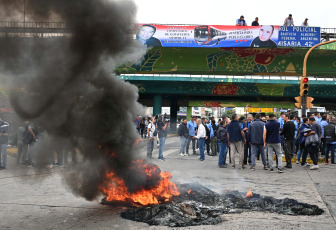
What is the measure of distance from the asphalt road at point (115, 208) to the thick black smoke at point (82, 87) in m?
0.44

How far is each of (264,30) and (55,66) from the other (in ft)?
76.4

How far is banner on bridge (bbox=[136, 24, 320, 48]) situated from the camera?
24750 millimetres

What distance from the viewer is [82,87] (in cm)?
504

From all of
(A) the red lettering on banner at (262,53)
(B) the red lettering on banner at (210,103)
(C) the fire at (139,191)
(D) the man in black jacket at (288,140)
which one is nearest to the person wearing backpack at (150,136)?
(D) the man in black jacket at (288,140)

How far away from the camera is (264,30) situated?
25375mm

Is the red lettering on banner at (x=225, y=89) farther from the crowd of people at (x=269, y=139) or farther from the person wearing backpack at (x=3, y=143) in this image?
the person wearing backpack at (x=3, y=143)

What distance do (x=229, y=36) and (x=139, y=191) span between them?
22.6 m

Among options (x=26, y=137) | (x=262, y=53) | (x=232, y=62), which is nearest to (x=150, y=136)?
(x=26, y=137)

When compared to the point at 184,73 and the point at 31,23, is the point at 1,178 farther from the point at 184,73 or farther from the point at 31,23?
the point at 184,73

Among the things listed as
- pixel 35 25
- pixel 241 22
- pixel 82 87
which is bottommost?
pixel 82 87

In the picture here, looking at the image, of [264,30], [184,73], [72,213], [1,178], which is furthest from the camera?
[184,73]

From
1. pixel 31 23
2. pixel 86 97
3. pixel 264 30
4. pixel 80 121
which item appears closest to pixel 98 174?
pixel 80 121

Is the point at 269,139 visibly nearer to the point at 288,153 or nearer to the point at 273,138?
the point at 273,138

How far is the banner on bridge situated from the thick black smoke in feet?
65.9
